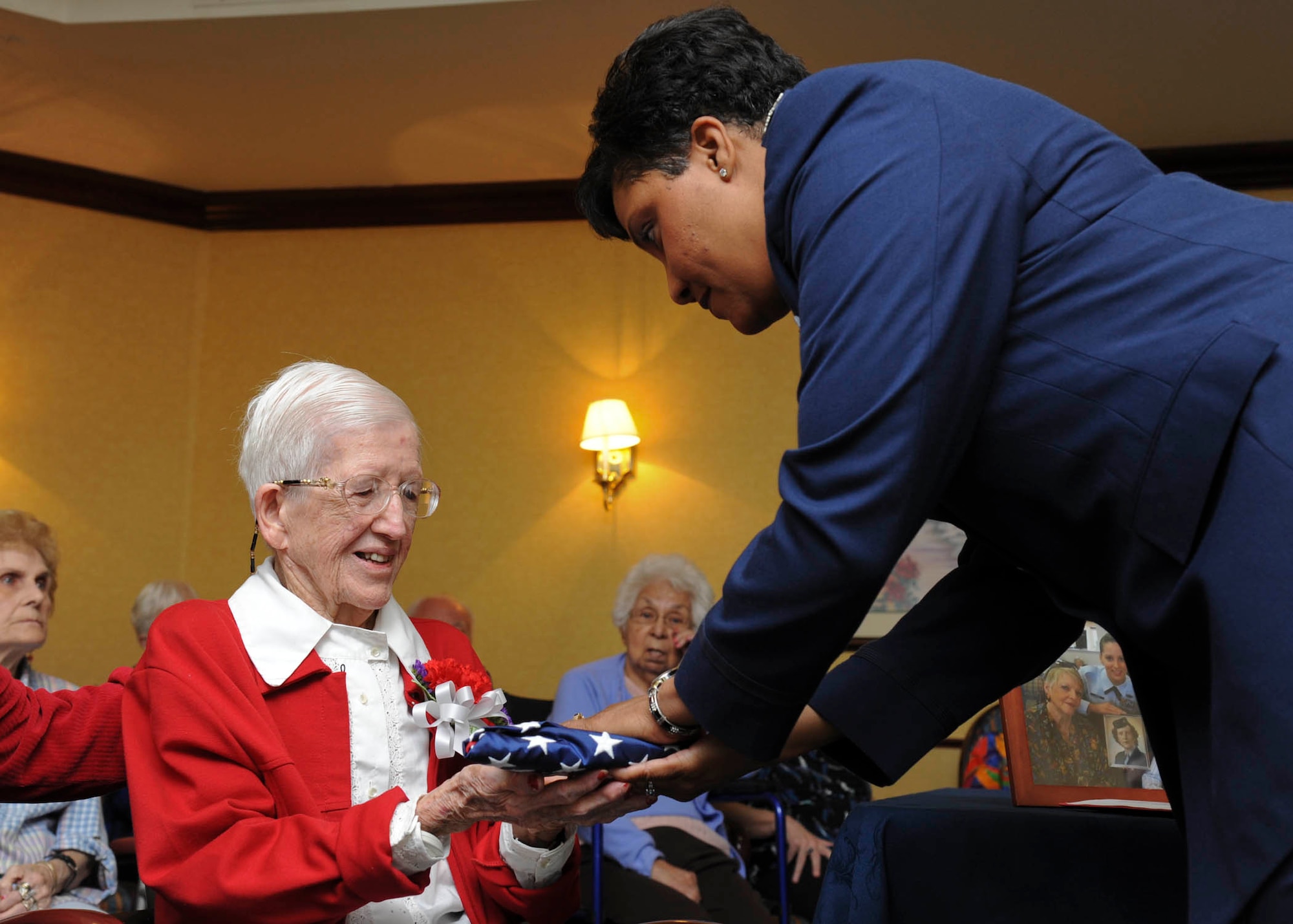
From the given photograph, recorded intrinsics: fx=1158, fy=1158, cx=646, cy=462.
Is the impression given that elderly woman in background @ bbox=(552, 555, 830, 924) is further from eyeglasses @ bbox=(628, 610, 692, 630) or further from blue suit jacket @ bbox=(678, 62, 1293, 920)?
blue suit jacket @ bbox=(678, 62, 1293, 920)

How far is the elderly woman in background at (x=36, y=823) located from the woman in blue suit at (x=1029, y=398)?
1.95 metres

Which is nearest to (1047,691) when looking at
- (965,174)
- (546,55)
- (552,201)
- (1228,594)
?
(1228,594)

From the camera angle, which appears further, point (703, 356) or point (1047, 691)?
point (703, 356)

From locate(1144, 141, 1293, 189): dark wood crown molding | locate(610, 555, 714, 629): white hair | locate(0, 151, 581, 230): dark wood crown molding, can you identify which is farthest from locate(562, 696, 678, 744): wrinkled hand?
locate(1144, 141, 1293, 189): dark wood crown molding

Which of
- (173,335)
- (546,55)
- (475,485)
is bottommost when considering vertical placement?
(475,485)

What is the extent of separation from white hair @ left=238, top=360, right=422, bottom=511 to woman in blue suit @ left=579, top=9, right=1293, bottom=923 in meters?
0.78

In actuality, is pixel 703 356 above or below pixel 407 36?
below

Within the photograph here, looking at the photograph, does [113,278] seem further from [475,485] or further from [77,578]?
[475,485]

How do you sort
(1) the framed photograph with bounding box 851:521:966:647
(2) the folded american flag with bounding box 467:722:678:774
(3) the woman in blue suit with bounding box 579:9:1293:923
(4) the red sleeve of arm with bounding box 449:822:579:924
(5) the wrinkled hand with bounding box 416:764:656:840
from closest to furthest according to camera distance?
1. (3) the woman in blue suit with bounding box 579:9:1293:923
2. (2) the folded american flag with bounding box 467:722:678:774
3. (5) the wrinkled hand with bounding box 416:764:656:840
4. (4) the red sleeve of arm with bounding box 449:822:579:924
5. (1) the framed photograph with bounding box 851:521:966:647

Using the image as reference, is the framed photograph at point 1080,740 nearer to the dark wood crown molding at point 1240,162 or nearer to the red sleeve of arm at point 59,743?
the red sleeve of arm at point 59,743

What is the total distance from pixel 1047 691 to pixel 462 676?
85 centimetres

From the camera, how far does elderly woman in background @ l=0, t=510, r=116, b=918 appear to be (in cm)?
247

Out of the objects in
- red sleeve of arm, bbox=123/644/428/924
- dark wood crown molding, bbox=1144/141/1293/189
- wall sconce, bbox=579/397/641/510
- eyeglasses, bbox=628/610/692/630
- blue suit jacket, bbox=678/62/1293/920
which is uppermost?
dark wood crown molding, bbox=1144/141/1293/189

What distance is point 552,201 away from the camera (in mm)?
5727
